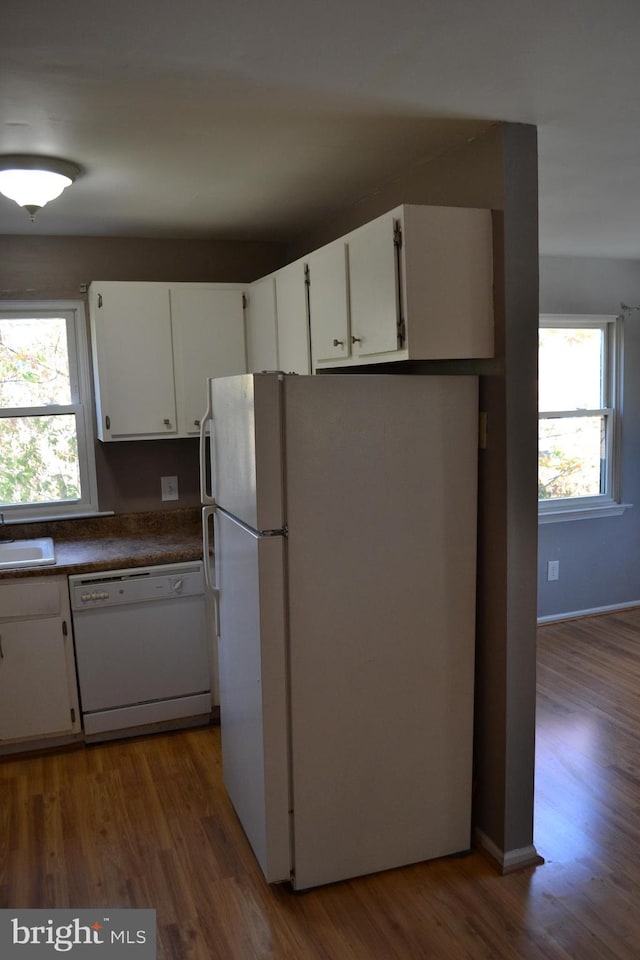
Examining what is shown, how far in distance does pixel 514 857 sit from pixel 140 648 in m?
1.77

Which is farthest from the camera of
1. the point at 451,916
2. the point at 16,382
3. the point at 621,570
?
the point at 621,570

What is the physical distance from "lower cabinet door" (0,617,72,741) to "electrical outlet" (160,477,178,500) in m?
0.97

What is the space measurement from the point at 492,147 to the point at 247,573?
1534 millimetres

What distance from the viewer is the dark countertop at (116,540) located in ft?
10.8

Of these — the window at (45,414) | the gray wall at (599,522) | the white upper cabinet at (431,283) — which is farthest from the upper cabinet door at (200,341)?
the gray wall at (599,522)

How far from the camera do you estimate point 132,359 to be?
11.9 feet

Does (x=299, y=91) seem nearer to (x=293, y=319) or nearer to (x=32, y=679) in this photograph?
(x=293, y=319)

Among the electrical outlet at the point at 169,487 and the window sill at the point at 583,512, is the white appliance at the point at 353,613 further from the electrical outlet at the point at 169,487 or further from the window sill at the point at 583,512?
the window sill at the point at 583,512

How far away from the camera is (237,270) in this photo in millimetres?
4066

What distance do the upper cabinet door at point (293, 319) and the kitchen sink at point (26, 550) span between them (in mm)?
1366

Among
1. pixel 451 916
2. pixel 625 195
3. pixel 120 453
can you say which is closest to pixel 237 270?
pixel 120 453

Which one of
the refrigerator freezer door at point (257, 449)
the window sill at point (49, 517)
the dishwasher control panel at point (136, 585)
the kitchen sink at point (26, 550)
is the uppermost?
the refrigerator freezer door at point (257, 449)

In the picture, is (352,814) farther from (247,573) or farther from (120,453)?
(120,453)

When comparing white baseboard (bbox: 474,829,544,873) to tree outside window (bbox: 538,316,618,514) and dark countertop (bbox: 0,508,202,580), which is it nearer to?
dark countertop (bbox: 0,508,202,580)
